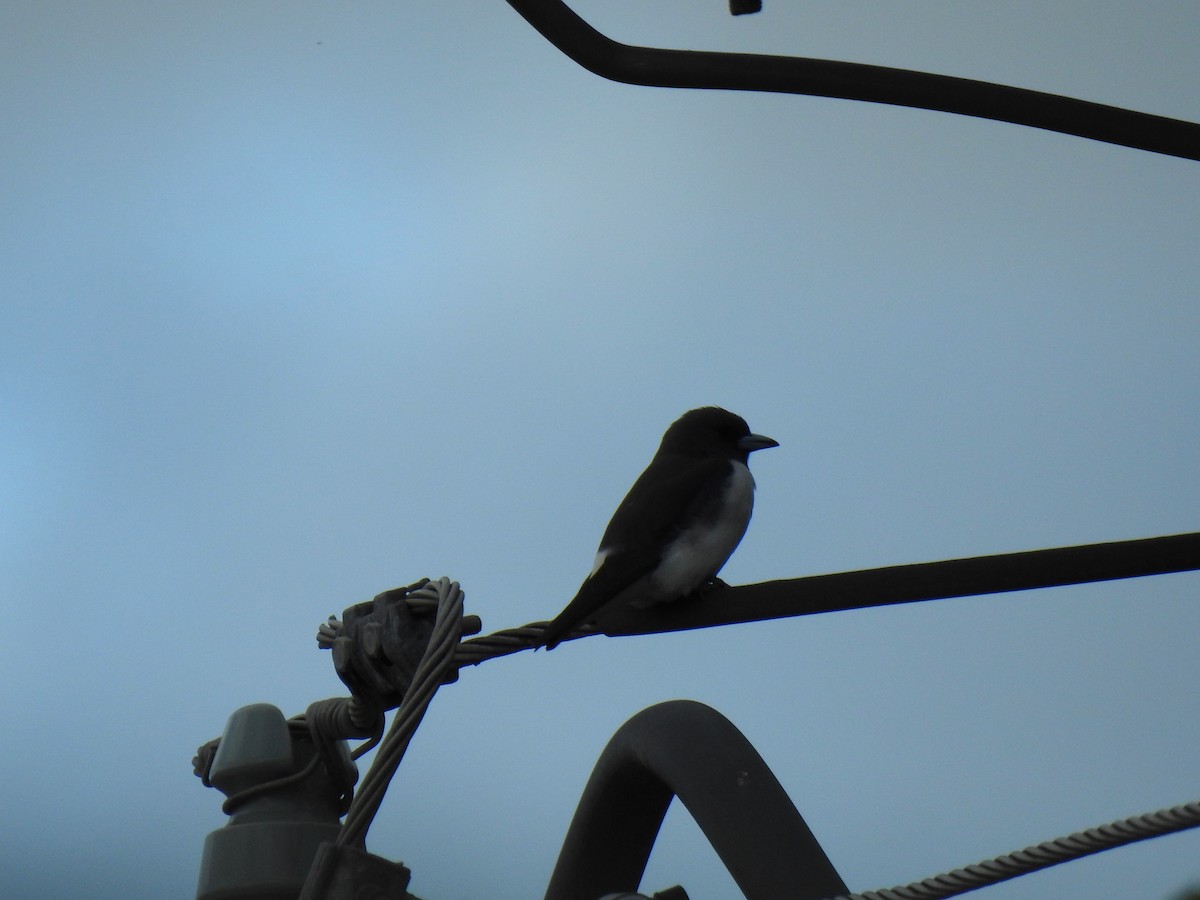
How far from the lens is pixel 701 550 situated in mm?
3748

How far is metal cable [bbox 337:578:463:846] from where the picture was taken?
4.60 ft

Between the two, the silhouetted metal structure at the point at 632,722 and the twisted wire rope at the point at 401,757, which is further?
the silhouetted metal structure at the point at 632,722

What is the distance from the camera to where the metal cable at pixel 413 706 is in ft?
4.60

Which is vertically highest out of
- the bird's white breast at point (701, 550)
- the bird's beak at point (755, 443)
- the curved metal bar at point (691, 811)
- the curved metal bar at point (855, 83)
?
the curved metal bar at point (855, 83)

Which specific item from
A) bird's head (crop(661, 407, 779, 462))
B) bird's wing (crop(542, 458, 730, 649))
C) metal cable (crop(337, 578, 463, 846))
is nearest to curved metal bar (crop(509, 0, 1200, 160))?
metal cable (crop(337, 578, 463, 846))

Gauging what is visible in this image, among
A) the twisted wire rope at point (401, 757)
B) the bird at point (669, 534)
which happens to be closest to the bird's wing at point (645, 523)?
the bird at point (669, 534)

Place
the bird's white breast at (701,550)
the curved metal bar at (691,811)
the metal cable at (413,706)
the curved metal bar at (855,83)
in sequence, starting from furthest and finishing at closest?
the bird's white breast at (701,550), the curved metal bar at (855,83), the metal cable at (413,706), the curved metal bar at (691,811)

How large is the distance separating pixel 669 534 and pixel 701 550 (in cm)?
10

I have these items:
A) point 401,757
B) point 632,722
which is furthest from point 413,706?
point 632,722

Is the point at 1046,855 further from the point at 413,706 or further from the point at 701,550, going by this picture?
the point at 701,550

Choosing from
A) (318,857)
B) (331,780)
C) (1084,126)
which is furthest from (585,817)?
(1084,126)

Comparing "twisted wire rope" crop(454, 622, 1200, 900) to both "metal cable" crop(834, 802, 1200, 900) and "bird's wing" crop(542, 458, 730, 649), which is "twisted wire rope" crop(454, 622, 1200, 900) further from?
"bird's wing" crop(542, 458, 730, 649)

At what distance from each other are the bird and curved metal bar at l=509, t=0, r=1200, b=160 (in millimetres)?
1643

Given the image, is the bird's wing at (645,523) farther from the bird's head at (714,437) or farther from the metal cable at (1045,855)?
the metal cable at (1045,855)
